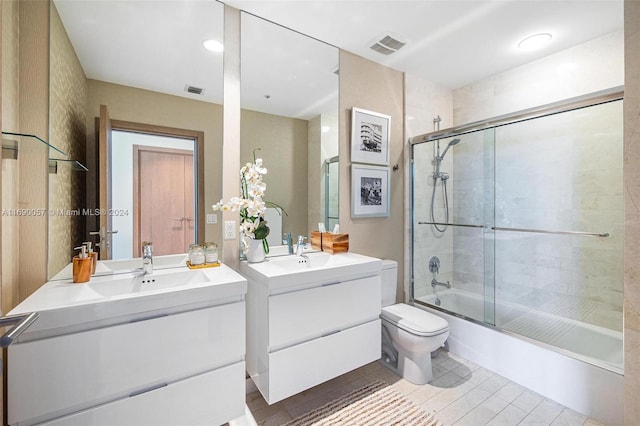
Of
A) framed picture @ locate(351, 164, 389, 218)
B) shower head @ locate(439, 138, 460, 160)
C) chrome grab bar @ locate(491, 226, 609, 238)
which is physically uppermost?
shower head @ locate(439, 138, 460, 160)

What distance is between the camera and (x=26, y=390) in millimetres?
1038

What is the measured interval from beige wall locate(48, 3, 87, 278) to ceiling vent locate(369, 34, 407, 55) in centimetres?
193

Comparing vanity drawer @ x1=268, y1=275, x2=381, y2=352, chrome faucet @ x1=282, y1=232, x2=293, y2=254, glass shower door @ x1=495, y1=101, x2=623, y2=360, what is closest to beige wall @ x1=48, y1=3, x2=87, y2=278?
vanity drawer @ x1=268, y1=275, x2=381, y2=352

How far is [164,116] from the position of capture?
1749mm

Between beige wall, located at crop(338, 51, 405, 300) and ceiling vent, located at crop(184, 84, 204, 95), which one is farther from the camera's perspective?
beige wall, located at crop(338, 51, 405, 300)

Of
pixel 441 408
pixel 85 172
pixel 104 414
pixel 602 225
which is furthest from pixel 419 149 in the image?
pixel 104 414

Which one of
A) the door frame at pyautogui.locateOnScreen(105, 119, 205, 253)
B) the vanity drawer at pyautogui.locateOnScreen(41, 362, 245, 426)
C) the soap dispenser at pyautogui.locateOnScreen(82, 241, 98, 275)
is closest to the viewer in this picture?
the vanity drawer at pyautogui.locateOnScreen(41, 362, 245, 426)

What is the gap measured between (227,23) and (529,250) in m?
2.92

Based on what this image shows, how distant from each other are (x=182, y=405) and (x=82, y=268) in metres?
0.81

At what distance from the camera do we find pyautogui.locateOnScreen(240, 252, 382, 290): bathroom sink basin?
5.26ft

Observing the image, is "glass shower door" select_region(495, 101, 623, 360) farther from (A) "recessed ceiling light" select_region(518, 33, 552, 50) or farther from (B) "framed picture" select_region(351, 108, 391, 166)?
(B) "framed picture" select_region(351, 108, 391, 166)

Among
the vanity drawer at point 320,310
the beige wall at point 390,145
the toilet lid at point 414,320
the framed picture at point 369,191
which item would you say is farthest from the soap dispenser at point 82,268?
the toilet lid at point 414,320

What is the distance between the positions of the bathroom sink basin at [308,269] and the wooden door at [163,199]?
0.45 metres

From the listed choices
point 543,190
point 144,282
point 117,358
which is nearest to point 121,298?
point 117,358
